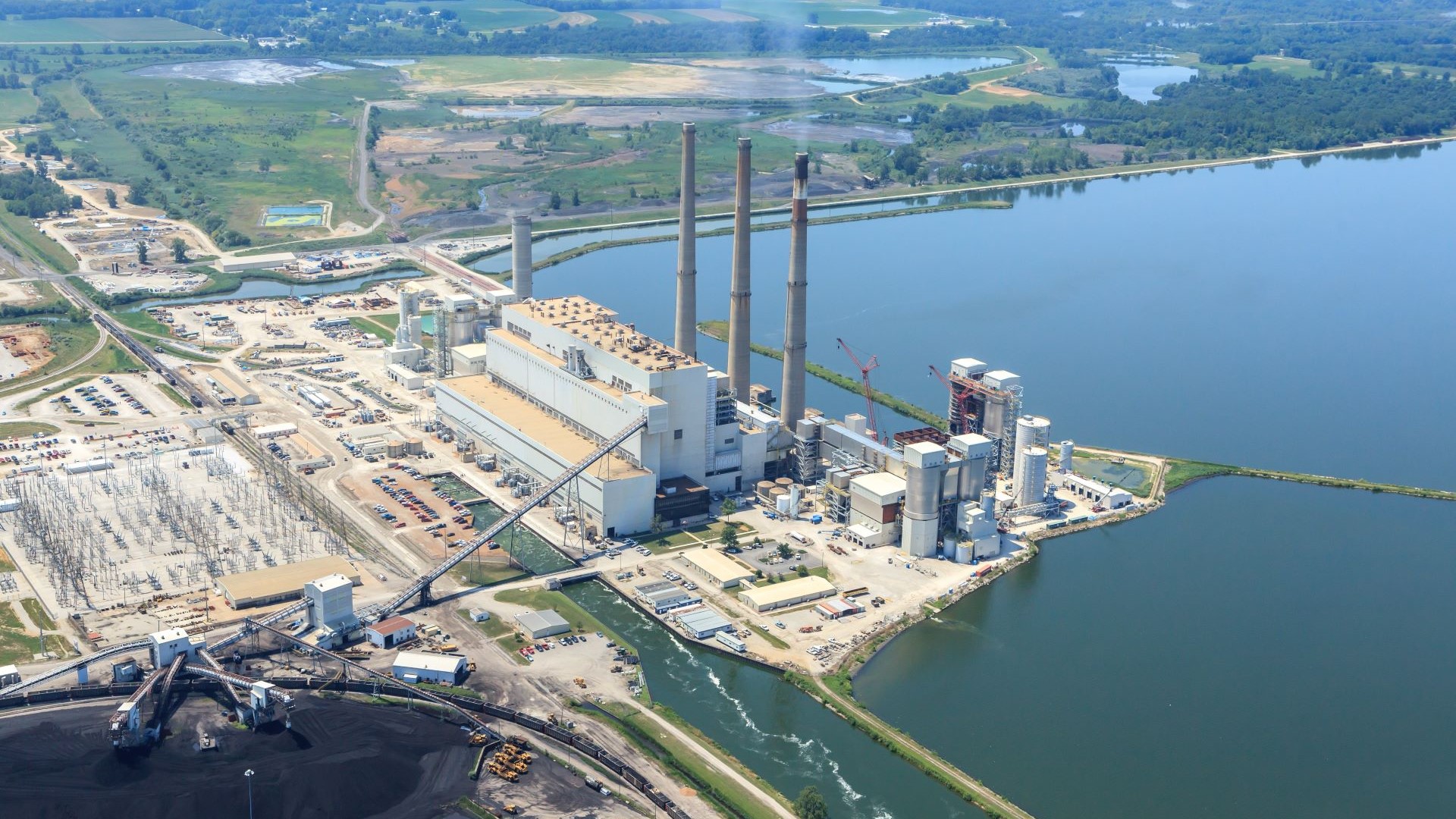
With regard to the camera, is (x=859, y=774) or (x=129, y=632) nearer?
(x=859, y=774)

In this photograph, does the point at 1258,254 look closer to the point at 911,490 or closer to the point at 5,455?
the point at 911,490

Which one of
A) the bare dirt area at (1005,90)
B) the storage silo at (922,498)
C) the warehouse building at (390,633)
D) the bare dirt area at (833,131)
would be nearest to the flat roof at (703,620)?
the warehouse building at (390,633)

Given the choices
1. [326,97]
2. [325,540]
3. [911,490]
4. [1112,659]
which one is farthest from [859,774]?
[326,97]

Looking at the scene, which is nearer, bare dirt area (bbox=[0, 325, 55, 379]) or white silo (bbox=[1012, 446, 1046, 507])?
white silo (bbox=[1012, 446, 1046, 507])

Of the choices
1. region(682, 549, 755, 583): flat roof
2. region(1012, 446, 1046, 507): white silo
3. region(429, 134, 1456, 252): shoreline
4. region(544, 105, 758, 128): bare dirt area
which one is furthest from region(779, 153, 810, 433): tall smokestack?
region(544, 105, 758, 128): bare dirt area

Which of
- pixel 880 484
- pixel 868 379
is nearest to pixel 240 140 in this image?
pixel 868 379

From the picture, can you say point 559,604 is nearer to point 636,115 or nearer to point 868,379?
point 868,379

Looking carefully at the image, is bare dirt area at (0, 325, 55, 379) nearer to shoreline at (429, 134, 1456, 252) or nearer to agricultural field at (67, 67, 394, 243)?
agricultural field at (67, 67, 394, 243)

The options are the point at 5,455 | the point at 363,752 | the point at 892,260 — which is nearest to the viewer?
the point at 363,752
